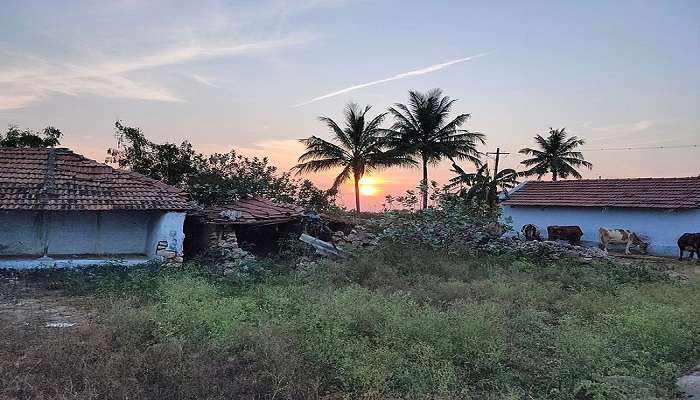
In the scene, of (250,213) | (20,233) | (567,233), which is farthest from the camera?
(567,233)

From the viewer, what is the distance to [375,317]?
655 centimetres

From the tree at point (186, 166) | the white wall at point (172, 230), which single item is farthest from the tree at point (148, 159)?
the white wall at point (172, 230)

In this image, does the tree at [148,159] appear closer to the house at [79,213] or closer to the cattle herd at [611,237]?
the house at [79,213]

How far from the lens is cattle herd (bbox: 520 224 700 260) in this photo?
55.4 ft

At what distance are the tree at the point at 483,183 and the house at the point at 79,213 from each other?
16.3 m

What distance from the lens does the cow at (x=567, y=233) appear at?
20516 millimetres

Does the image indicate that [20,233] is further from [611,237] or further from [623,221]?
[623,221]

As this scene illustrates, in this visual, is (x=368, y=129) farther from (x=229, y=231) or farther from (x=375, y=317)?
(x=375, y=317)

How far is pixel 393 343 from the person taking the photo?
232 inches

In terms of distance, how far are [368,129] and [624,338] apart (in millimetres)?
23946

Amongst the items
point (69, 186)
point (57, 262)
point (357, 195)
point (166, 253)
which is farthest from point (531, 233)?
point (57, 262)

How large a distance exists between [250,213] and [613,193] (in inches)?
625

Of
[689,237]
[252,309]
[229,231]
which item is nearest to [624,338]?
[252,309]

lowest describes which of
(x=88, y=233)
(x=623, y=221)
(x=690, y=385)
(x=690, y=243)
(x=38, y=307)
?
(x=690, y=385)
